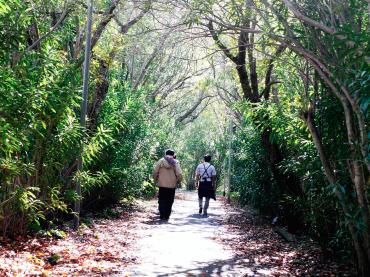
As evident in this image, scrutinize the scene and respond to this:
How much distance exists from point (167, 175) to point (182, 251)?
4877 millimetres


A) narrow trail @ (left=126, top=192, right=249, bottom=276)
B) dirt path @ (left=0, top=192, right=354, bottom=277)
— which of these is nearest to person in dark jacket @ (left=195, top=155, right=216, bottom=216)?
narrow trail @ (left=126, top=192, right=249, bottom=276)

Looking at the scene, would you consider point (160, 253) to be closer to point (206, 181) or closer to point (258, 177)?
point (258, 177)

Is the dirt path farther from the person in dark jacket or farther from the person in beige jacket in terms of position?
the person in dark jacket

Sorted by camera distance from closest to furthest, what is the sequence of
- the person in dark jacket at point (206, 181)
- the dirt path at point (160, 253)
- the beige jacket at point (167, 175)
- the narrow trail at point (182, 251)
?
the dirt path at point (160, 253)
the narrow trail at point (182, 251)
the beige jacket at point (167, 175)
the person in dark jacket at point (206, 181)

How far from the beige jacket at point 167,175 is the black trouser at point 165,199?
0.15 m

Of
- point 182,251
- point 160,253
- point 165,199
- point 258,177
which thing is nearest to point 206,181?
point 258,177

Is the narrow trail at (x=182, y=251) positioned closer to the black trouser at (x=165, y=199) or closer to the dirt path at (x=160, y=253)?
the dirt path at (x=160, y=253)

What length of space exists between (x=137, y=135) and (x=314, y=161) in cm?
910

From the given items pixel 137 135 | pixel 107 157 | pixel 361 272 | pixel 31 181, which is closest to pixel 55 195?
pixel 31 181

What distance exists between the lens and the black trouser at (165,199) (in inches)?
526

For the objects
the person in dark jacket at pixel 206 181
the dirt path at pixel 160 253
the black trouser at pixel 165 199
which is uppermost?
the person in dark jacket at pixel 206 181

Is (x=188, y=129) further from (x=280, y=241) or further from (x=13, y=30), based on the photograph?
(x=13, y=30)

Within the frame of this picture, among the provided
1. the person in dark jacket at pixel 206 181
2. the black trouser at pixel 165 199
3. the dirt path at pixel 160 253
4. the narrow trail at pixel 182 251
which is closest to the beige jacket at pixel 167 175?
the black trouser at pixel 165 199

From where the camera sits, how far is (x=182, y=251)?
8.61 metres
